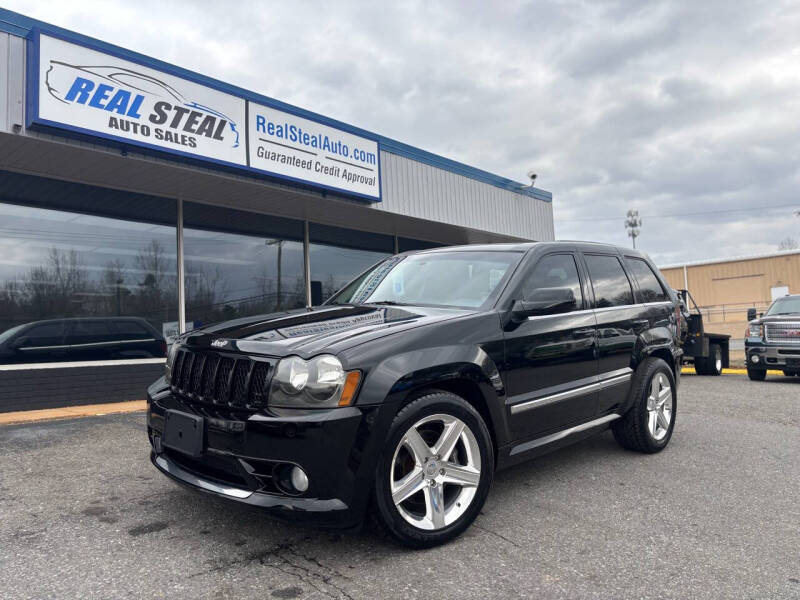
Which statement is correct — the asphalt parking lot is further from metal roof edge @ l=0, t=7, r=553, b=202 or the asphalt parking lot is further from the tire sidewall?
metal roof edge @ l=0, t=7, r=553, b=202

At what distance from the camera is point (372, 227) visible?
1250 cm

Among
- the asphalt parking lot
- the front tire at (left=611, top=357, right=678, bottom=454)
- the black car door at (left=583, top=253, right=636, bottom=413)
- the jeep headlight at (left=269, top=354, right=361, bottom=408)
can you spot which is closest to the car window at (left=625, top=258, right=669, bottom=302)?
the black car door at (left=583, top=253, right=636, bottom=413)

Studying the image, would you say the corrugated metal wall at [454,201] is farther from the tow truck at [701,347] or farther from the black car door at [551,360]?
the black car door at [551,360]

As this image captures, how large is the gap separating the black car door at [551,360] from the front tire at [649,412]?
0.71m

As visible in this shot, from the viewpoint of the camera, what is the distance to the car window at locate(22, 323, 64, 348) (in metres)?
7.78

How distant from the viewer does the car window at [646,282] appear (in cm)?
502

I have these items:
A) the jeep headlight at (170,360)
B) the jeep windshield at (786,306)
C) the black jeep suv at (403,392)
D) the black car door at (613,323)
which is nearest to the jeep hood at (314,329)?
the black jeep suv at (403,392)

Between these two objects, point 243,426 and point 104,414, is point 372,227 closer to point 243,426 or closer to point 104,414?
point 104,414

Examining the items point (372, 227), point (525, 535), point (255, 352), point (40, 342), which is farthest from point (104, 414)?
point (372, 227)

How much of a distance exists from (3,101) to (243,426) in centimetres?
584

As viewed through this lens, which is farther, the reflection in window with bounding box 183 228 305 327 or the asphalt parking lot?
the reflection in window with bounding box 183 228 305 327

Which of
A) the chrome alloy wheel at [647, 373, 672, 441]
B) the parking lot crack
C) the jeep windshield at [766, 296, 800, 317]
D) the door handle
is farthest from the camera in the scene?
the jeep windshield at [766, 296, 800, 317]

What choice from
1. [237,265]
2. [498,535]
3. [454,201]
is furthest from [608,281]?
[454,201]

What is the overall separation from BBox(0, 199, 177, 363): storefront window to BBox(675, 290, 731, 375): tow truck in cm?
882
